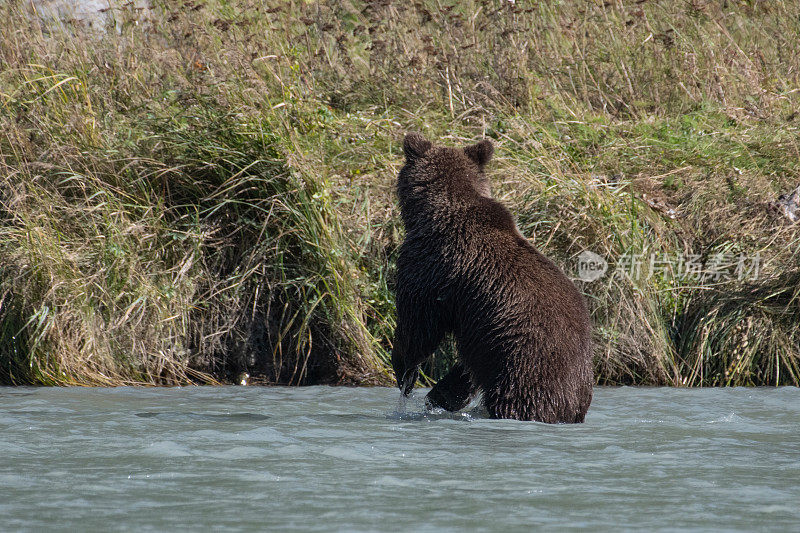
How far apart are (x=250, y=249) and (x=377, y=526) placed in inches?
164

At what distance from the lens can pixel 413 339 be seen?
17.8 ft

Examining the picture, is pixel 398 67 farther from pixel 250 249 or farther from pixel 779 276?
pixel 779 276

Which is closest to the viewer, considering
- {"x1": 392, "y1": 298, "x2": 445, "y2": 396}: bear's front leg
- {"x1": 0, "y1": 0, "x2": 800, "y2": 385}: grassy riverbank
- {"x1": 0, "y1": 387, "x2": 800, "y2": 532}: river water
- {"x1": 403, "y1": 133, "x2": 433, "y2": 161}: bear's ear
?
{"x1": 0, "y1": 387, "x2": 800, "y2": 532}: river water

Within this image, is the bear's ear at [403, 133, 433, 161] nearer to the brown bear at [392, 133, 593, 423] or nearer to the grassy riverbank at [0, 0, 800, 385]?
the brown bear at [392, 133, 593, 423]

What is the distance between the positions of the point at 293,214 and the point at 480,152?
1.76 m

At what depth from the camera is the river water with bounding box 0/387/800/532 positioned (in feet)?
10.6

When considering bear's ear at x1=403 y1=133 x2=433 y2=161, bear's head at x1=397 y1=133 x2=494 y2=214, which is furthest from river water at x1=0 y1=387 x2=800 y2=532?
bear's ear at x1=403 y1=133 x2=433 y2=161

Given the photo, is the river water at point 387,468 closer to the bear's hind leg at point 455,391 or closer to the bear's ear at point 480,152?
the bear's hind leg at point 455,391

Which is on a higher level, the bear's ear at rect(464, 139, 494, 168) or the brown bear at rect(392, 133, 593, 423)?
the bear's ear at rect(464, 139, 494, 168)

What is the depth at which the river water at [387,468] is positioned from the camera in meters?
3.22

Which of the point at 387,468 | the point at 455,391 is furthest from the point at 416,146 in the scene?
the point at 387,468

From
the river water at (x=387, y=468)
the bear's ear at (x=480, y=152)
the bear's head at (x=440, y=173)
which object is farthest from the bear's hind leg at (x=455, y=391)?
the bear's ear at (x=480, y=152)

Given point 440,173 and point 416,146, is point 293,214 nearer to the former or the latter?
Result: point 416,146

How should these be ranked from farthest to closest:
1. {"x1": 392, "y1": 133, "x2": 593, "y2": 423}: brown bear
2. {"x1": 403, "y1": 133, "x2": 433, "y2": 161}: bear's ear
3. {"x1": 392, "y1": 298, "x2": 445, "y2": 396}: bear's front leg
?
{"x1": 403, "y1": 133, "x2": 433, "y2": 161}: bear's ear
{"x1": 392, "y1": 298, "x2": 445, "y2": 396}: bear's front leg
{"x1": 392, "y1": 133, "x2": 593, "y2": 423}: brown bear
